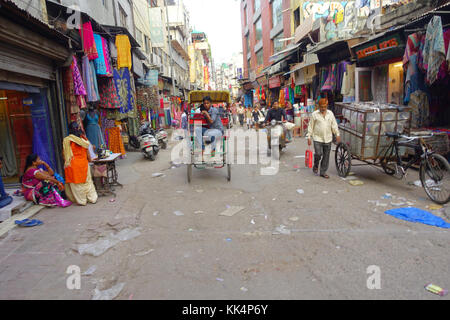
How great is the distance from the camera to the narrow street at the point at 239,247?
292 centimetres

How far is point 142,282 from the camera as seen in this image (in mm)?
3078

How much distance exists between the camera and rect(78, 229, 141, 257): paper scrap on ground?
387 cm

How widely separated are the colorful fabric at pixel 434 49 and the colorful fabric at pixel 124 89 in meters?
8.73

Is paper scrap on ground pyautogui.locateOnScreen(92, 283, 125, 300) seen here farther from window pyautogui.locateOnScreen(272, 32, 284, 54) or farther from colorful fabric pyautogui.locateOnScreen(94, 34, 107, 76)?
window pyautogui.locateOnScreen(272, 32, 284, 54)

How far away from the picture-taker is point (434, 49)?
6.73 m

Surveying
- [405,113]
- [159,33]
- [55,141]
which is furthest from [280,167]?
[159,33]

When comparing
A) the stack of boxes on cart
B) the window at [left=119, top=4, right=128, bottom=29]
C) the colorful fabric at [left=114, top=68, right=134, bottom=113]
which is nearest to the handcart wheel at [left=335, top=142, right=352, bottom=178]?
the stack of boxes on cart

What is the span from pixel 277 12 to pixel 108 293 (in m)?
28.8

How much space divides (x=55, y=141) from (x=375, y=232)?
683 cm

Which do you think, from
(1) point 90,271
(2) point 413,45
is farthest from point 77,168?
(2) point 413,45

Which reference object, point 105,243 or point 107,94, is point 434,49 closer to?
point 105,243

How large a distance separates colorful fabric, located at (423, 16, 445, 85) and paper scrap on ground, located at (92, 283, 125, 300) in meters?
7.42

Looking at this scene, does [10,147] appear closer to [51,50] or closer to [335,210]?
[51,50]

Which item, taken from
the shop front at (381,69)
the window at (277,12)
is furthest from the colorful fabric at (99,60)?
the window at (277,12)
